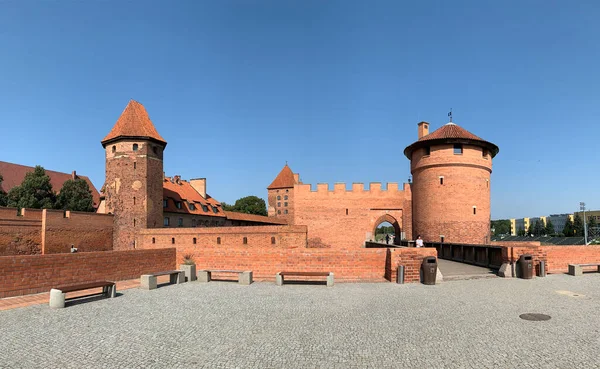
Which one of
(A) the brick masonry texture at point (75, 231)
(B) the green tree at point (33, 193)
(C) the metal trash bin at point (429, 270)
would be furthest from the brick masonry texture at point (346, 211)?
(B) the green tree at point (33, 193)

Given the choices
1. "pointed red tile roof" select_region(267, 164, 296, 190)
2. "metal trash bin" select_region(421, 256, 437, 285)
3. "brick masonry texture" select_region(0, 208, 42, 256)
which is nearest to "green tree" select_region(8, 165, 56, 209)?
"brick masonry texture" select_region(0, 208, 42, 256)

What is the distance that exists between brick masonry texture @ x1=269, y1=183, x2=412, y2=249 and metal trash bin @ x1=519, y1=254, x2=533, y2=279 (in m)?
16.6

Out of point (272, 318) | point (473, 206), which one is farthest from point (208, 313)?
point (473, 206)

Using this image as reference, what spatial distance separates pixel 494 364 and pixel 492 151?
76.1 feet

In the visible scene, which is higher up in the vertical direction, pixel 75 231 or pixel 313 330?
pixel 75 231

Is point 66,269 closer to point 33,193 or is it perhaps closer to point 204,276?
point 204,276

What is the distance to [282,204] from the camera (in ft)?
186

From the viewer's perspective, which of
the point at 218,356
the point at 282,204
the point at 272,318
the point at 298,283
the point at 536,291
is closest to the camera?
the point at 218,356

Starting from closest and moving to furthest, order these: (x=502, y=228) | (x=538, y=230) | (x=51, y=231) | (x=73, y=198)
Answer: (x=51, y=231) < (x=73, y=198) < (x=538, y=230) < (x=502, y=228)

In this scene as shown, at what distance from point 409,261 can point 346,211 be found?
18482 mm

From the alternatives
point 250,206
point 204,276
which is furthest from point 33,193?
point 250,206

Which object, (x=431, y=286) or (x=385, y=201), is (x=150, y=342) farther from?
(x=385, y=201)

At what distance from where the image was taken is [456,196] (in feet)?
75.8

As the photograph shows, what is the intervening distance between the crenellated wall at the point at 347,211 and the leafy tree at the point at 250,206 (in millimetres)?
40367
